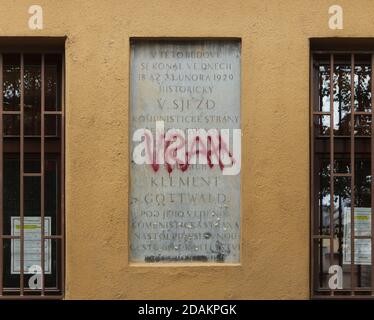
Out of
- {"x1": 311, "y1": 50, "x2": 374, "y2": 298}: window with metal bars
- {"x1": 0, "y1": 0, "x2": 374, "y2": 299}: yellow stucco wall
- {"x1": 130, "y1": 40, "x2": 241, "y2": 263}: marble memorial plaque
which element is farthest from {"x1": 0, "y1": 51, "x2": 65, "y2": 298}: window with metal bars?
{"x1": 311, "y1": 50, "x2": 374, "y2": 298}: window with metal bars

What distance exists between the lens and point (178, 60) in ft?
25.6

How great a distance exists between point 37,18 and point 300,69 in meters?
2.46

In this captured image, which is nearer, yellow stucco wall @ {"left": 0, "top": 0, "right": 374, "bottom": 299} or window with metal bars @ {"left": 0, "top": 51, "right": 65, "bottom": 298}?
yellow stucco wall @ {"left": 0, "top": 0, "right": 374, "bottom": 299}

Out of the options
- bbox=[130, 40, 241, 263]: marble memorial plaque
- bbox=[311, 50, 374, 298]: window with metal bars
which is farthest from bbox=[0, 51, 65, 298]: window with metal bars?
bbox=[311, 50, 374, 298]: window with metal bars

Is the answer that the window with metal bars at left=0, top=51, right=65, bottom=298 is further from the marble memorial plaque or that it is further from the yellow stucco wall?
the marble memorial plaque

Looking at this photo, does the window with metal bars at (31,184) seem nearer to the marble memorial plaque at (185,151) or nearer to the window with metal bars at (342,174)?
the marble memorial plaque at (185,151)

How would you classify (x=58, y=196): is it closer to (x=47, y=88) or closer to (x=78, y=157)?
(x=78, y=157)

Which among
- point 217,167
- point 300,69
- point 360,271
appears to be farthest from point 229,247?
point 300,69

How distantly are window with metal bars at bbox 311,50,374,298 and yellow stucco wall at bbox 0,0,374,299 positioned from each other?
21cm

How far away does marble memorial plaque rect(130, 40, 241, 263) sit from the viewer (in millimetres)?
7715

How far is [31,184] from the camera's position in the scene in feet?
25.5

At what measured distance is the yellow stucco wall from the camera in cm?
760

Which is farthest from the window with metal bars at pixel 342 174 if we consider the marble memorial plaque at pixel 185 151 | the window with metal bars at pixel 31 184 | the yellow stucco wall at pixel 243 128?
the window with metal bars at pixel 31 184

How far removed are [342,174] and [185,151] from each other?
1473 mm
